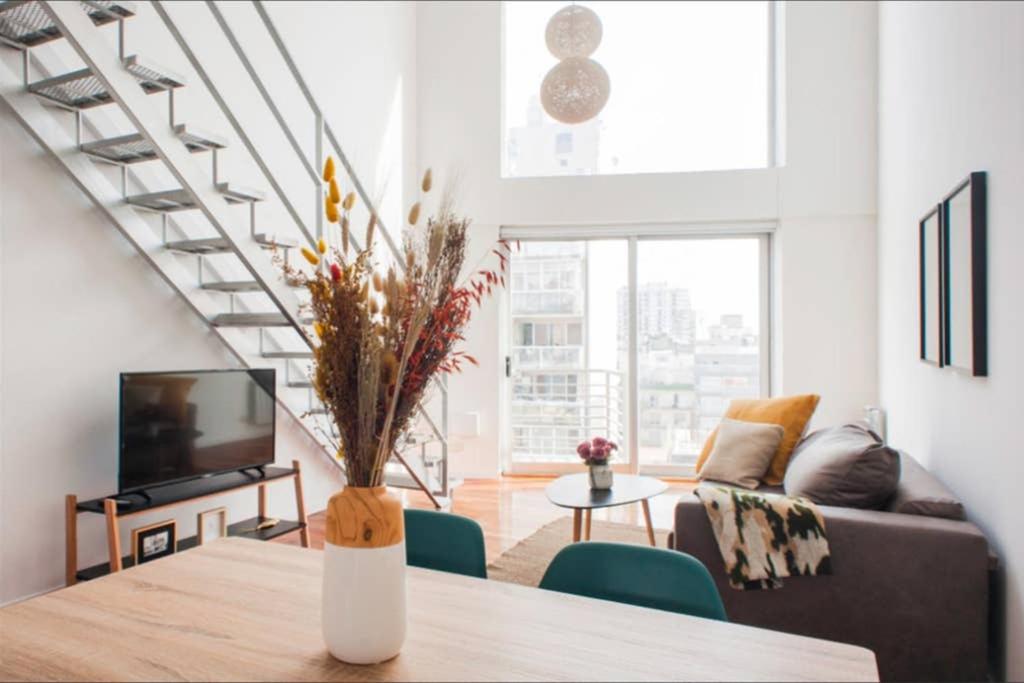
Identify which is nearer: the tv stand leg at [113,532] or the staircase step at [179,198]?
the tv stand leg at [113,532]

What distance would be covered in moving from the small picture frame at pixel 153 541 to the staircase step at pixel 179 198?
4.79ft

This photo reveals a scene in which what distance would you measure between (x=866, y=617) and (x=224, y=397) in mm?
2969

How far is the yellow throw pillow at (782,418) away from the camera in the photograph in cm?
379

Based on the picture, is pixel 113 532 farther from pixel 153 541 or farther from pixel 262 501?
pixel 262 501

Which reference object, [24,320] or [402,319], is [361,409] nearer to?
[402,319]

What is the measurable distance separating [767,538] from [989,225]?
139 cm

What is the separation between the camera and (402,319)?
3.34ft

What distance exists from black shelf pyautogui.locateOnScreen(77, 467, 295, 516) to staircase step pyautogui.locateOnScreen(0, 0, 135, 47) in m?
1.88

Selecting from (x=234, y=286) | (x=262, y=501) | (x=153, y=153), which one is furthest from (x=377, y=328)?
(x=262, y=501)

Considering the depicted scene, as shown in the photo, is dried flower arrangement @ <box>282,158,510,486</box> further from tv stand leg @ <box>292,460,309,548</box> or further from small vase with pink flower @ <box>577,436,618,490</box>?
tv stand leg @ <box>292,460,309,548</box>

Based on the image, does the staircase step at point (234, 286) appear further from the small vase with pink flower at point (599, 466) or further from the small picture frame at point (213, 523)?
the small vase with pink flower at point (599, 466)

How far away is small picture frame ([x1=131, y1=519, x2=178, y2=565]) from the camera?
294cm

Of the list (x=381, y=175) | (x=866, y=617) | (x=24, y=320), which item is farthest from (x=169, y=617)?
(x=381, y=175)

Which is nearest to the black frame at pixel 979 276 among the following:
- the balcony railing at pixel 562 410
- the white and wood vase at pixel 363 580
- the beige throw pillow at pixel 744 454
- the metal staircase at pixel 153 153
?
the beige throw pillow at pixel 744 454
